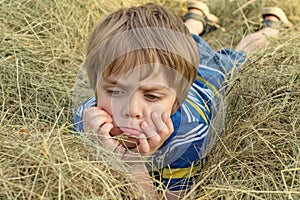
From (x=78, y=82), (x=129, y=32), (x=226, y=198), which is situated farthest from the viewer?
(x=78, y=82)

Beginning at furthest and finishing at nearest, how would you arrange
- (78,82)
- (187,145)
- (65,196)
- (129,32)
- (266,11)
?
(266,11) < (78,82) < (187,145) < (129,32) < (65,196)

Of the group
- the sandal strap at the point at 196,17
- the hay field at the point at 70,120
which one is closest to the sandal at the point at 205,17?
the sandal strap at the point at 196,17

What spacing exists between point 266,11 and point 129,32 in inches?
48.5

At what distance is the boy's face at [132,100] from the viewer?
1354 millimetres

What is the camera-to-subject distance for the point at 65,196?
1.12 metres

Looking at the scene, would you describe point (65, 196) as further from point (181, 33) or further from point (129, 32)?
point (181, 33)

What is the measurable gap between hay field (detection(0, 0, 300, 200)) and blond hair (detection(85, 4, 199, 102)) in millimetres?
175

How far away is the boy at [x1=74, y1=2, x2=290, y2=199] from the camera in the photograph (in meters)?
1.37

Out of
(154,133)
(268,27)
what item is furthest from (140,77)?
(268,27)

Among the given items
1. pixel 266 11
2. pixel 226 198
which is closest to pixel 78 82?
pixel 226 198

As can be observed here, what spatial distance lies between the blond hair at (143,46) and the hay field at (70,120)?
17 centimetres

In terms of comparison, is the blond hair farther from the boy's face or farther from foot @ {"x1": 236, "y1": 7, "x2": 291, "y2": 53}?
foot @ {"x1": 236, "y1": 7, "x2": 291, "y2": 53}

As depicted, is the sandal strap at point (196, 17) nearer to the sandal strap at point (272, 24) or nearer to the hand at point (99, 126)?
the sandal strap at point (272, 24)

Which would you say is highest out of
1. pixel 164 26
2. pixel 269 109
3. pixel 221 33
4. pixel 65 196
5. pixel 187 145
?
pixel 164 26
